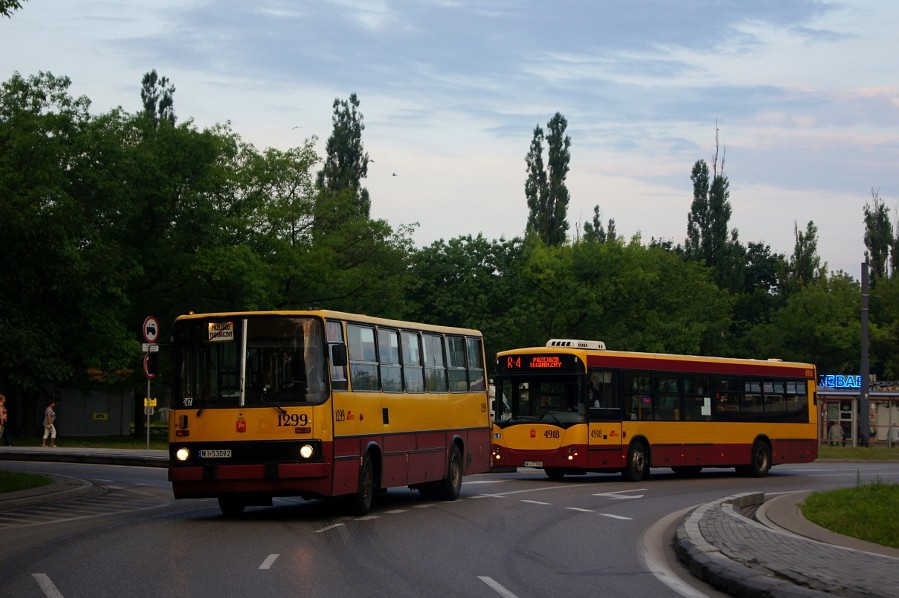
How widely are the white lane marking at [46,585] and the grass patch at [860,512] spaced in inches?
363

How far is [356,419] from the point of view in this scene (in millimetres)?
19609

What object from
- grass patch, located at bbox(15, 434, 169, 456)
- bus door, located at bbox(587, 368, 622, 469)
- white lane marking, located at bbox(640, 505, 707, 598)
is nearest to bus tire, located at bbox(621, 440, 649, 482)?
bus door, located at bbox(587, 368, 622, 469)

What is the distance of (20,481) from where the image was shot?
25.0m

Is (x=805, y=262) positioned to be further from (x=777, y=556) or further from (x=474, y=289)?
(x=777, y=556)

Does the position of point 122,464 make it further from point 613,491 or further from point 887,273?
point 887,273

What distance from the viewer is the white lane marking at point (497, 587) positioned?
36.9ft

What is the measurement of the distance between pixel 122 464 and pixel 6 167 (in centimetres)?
1798

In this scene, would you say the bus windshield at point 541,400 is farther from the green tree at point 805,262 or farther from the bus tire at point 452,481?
the green tree at point 805,262

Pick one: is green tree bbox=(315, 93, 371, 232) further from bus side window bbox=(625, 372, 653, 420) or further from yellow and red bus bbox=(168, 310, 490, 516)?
yellow and red bus bbox=(168, 310, 490, 516)

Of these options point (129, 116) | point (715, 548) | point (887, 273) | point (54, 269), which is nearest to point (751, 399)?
point (54, 269)

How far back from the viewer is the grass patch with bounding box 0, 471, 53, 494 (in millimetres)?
23875

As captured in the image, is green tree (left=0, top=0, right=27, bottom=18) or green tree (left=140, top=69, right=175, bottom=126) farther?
green tree (left=140, top=69, right=175, bottom=126)

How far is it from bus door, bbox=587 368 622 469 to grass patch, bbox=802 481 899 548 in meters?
6.82

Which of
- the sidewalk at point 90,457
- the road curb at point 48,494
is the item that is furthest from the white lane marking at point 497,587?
the sidewalk at point 90,457
